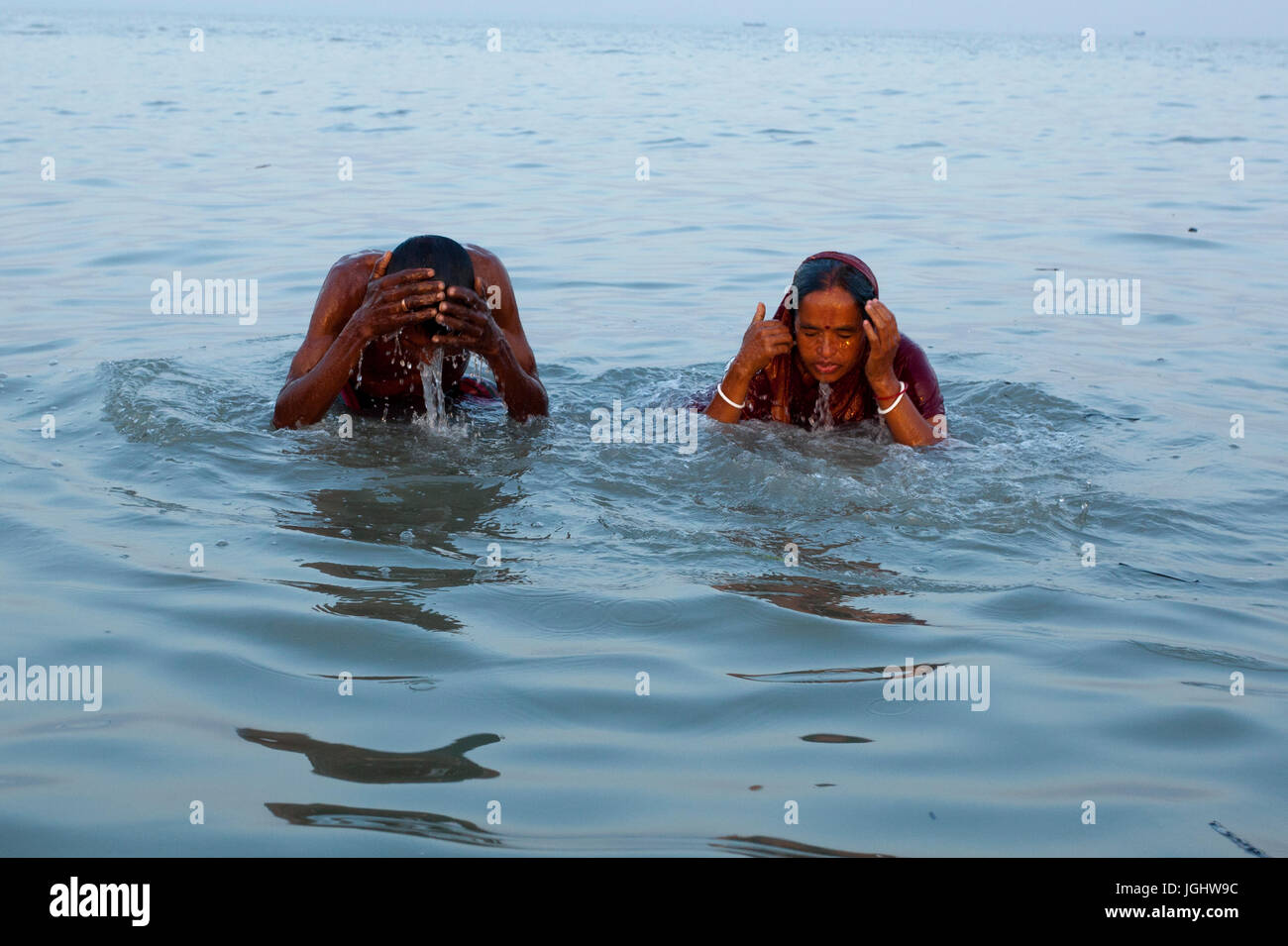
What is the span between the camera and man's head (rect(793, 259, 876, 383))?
5.86 meters

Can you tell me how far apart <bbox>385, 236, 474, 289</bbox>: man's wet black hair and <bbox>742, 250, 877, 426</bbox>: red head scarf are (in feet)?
4.88

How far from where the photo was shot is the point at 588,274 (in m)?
10.6

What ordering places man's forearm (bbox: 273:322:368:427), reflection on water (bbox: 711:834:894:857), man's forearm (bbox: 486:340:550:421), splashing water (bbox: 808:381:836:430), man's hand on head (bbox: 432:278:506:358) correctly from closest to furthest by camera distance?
reflection on water (bbox: 711:834:894:857), man's hand on head (bbox: 432:278:506:358), man's forearm (bbox: 273:322:368:427), man's forearm (bbox: 486:340:550:421), splashing water (bbox: 808:381:836:430)


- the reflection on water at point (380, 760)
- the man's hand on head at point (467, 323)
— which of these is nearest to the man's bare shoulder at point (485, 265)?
the man's hand on head at point (467, 323)

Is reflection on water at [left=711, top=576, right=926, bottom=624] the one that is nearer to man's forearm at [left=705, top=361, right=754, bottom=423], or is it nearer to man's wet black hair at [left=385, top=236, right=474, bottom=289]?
man's forearm at [left=705, top=361, right=754, bottom=423]

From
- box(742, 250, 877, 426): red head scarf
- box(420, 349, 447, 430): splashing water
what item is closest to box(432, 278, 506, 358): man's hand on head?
box(420, 349, 447, 430): splashing water

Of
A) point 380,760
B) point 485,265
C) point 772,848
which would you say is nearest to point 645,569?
point 380,760

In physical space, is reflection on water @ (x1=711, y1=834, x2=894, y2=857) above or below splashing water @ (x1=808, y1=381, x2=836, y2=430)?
below

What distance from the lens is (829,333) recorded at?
5.93 m

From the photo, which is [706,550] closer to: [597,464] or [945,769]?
[597,464]

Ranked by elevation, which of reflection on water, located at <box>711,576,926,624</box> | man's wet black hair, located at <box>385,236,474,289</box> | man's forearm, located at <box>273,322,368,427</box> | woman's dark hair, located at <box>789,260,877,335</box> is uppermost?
man's wet black hair, located at <box>385,236,474,289</box>

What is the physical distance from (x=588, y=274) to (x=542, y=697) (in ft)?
23.7

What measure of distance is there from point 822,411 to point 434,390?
6.05 ft
